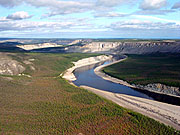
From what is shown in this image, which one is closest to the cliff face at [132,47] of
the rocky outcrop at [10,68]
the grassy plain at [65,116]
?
the rocky outcrop at [10,68]

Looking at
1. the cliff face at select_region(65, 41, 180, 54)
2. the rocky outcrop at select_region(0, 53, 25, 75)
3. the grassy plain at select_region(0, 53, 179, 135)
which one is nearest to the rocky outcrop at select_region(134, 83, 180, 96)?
the grassy plain at select_region(0, 53, 179, 135)

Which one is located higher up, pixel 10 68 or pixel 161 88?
pixel 10 68

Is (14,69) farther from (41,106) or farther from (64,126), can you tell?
(64,126)

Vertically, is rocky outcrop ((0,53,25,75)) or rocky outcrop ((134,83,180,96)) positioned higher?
rocky outcrop ((0,53,25,75))

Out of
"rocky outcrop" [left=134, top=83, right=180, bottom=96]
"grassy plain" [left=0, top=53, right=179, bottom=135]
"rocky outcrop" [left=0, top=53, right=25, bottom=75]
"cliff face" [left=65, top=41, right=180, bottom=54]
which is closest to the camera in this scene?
"grassy plain" [left=0, top=53, right=179, bottom=135]

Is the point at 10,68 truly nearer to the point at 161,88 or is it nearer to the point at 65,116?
the point at 65,116

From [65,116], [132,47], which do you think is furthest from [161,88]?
[132,47]

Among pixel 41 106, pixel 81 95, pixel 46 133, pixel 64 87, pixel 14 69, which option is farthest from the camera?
pixel 14 69

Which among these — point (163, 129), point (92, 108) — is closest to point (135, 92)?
point (92, 108)

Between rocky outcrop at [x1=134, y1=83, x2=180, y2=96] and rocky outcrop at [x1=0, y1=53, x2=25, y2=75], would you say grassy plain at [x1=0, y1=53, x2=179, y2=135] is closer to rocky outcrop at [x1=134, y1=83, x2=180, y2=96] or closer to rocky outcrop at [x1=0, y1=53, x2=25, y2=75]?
rocky outcrop at [x1=134, y1=83, x2=180, y2=96]
